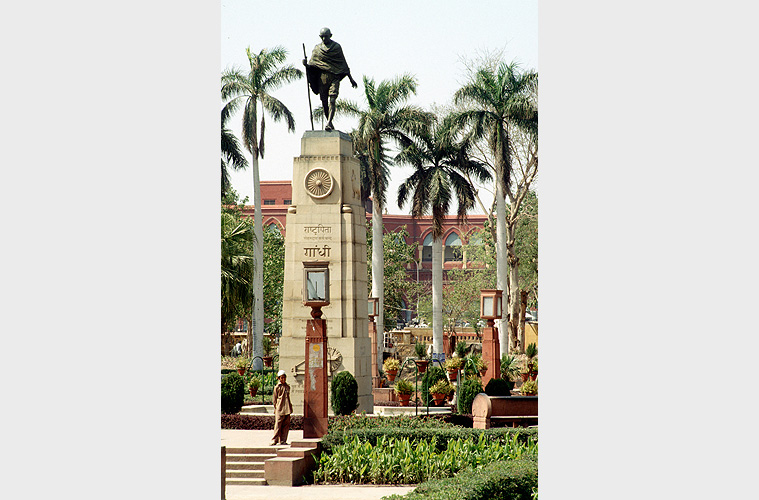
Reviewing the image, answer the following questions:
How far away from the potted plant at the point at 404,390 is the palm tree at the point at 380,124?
40.5ft

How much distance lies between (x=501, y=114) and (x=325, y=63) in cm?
1756

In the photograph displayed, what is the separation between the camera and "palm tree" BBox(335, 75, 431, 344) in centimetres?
3797

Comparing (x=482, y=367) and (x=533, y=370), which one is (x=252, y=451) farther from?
(x=533, y=370)

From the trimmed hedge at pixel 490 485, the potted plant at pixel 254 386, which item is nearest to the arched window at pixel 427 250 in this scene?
the potted plant at pixel 254 386

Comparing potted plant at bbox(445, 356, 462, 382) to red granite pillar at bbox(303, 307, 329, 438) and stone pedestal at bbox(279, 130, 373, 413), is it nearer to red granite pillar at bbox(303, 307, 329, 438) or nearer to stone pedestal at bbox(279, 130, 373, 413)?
stone pedestal at bbox(279, 130, 373, 413)

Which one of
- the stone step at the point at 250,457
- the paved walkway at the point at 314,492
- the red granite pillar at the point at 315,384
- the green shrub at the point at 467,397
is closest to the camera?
the paved walkway at the point at 314,492

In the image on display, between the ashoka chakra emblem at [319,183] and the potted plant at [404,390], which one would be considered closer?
the ashoka chakra emblem at [319,183]

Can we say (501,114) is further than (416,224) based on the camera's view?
No

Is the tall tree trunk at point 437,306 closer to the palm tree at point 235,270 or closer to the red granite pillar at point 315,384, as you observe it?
the palm tree at point 235,270

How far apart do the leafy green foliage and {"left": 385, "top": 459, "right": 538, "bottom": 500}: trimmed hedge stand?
2281 mm

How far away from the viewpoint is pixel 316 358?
1580cm

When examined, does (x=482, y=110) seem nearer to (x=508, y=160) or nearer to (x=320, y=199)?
(x=508, y=160)

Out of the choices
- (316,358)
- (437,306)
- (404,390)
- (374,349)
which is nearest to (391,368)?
(374,349)

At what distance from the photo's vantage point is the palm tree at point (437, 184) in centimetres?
3884
